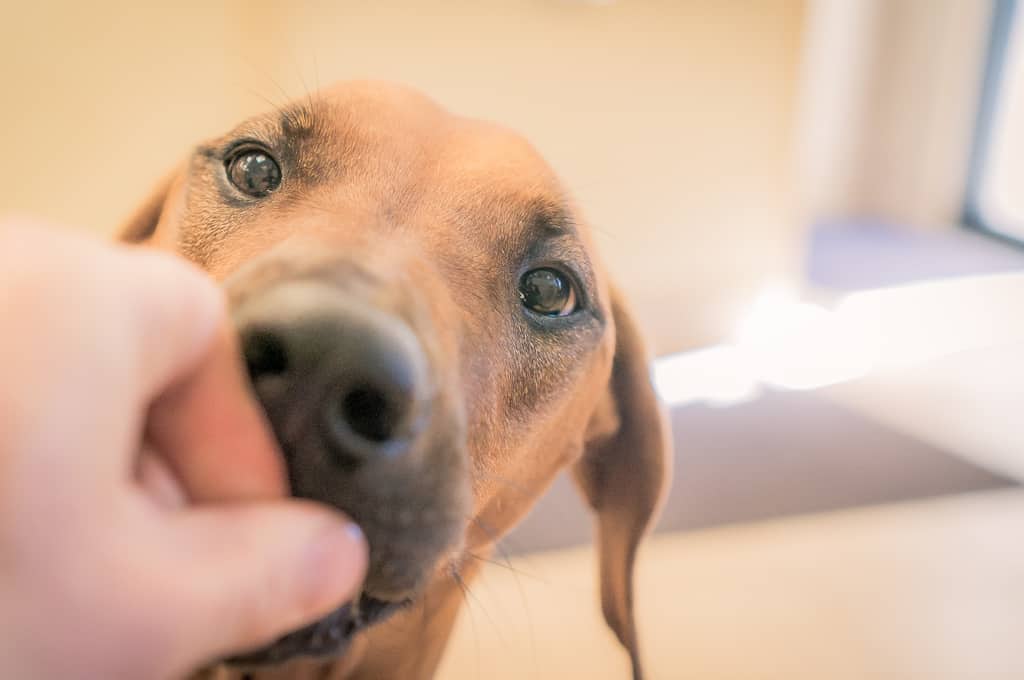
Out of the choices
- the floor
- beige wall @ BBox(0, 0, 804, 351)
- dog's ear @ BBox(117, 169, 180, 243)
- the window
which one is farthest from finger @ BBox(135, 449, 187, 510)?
the window

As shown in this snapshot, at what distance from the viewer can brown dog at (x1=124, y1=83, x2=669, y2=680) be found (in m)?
0.83

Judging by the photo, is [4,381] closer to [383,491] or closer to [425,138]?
[383,491]

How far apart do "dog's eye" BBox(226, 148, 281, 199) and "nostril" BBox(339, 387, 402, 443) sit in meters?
0.78

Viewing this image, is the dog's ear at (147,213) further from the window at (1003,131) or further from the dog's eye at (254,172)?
the window at (1003,131)

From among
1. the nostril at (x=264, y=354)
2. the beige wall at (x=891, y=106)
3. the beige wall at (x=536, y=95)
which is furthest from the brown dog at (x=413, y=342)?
the beige wall at (x=891, y=106)

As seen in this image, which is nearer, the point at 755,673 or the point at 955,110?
the point at 755,673

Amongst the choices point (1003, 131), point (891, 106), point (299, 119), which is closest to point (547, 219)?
point (299, 119)

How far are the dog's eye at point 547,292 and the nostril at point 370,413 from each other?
70 centimetres

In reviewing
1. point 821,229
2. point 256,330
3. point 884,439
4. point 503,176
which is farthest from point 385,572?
point 821,229

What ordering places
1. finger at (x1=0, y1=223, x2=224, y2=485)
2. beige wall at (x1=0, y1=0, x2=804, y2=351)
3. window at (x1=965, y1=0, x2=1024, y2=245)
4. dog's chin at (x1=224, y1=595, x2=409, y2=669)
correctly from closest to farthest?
finger at (x1=0, y1=223, x2=224, y2=485), dog's chin at (x1=224, y1=595, x2=409, y2=669), window at (x1=965, y1=0, x2=1024, y2=245), beige wall at (x1=0, y1=0, x2=804, y2=351)

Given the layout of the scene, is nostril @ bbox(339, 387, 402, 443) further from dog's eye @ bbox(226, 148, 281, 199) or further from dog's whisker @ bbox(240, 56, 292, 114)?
dog's whisker @ bbox(240, 56, 292, 114)

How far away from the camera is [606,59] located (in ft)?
7.23

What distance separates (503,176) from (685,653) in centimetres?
105

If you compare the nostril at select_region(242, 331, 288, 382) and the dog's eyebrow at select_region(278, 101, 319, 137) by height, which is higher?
the dog's eyebrow at select_region(278, 101, 319, 137)
